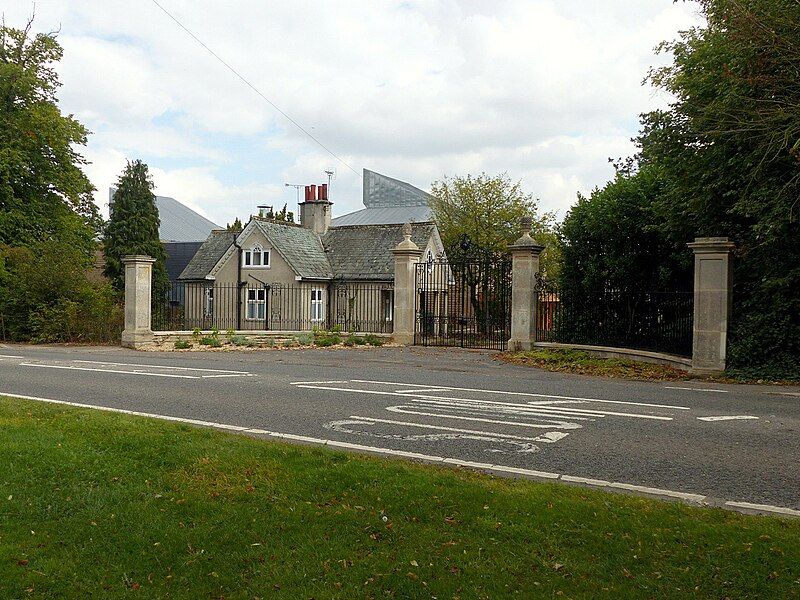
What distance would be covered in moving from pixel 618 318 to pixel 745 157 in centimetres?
522

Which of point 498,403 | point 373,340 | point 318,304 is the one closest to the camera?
point 498,403

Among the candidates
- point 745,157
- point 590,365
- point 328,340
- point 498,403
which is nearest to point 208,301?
point 328,340

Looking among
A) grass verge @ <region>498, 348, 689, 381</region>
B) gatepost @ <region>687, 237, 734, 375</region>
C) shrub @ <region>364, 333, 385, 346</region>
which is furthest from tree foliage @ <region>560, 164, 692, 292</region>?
shrub @ <region>364, 333, 385, 346</region>

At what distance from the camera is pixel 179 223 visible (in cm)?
6644

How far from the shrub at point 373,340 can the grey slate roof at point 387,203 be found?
1328 inches

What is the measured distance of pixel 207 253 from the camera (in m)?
45.5

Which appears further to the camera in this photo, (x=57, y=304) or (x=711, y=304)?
(x=57, y=304)

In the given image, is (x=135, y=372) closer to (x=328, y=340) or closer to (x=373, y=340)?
(x=328, y=340)

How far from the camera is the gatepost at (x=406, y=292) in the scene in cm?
2217

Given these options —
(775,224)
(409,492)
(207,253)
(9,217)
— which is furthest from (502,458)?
(207,253)

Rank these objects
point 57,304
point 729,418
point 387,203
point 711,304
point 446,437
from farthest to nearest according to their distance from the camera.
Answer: point 387,203 → point 57,304 → point 711,304 → point 729,418 → point 446,437

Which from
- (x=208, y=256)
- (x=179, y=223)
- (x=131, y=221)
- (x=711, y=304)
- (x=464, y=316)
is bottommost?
(x=464, y=316)

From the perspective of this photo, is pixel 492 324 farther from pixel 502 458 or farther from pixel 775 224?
pixel 502 458

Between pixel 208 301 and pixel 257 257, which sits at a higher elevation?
pixel 257 257
